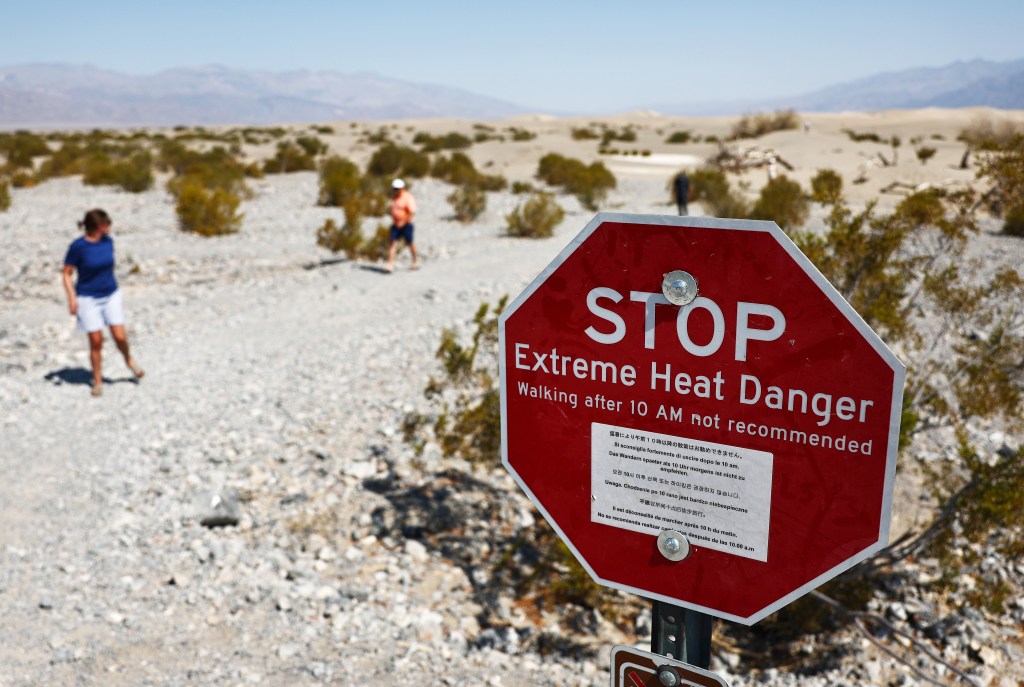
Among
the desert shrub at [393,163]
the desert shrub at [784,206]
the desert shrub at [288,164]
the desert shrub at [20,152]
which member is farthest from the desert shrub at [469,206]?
the desert shrub at [20,152]

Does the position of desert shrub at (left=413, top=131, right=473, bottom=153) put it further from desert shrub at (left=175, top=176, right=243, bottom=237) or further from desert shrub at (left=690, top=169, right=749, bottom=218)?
desert shrub at (left=175, top=176, right=243, bottom=237)

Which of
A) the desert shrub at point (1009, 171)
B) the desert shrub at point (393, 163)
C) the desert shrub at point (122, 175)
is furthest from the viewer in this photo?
the desert shrub at point (393, 163)

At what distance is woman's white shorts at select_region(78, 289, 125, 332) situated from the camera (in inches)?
274

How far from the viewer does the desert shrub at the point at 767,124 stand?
42.3m

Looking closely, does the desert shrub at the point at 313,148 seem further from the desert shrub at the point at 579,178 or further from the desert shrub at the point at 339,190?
the desert shrub at the point at 339,190

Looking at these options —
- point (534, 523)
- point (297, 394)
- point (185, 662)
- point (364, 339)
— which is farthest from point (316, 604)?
point (364, 339)

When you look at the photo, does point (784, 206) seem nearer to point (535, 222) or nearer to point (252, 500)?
point (535, 222)

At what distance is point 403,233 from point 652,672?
1041 cm

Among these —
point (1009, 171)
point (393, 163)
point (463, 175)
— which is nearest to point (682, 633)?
point (1009, 171)

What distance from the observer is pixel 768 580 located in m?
1.31

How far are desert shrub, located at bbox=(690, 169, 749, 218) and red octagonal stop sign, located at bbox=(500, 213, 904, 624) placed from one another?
50.0ft

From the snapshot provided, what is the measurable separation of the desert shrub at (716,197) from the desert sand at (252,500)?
5.80 m

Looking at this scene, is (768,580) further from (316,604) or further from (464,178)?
(464,178)

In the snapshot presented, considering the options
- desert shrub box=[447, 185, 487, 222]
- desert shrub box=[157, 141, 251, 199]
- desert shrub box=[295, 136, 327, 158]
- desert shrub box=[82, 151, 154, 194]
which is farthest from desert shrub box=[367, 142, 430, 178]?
desert shrub box=[447, 185, 487, 222]
